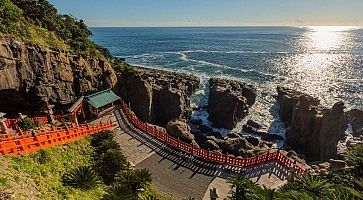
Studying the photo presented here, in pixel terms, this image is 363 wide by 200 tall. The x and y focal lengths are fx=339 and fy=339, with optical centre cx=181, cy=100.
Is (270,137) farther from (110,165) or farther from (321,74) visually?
(321,74)

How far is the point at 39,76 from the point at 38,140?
1365cm

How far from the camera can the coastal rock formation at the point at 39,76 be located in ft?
112

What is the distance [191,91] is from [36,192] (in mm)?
61897

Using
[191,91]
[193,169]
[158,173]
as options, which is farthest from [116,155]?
[191,91]

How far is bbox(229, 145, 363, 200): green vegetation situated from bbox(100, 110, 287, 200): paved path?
18.5ft

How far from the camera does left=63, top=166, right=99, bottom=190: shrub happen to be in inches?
901

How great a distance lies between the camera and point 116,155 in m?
27.6

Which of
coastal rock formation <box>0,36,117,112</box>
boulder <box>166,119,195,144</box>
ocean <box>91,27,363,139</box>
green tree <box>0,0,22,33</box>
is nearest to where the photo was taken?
coastal rock formation <box>0,36,117,112</box>

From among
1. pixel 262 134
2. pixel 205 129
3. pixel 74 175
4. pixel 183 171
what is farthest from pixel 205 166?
pixel 262 134

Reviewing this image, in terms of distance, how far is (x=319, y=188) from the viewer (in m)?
18.0


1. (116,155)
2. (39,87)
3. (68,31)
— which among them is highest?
(68,31)

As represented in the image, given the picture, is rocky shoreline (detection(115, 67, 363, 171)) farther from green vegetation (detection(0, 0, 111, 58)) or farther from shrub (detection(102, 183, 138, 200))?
shrub (detection(102, 183, 138, 200))

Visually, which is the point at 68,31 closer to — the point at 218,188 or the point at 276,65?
the point at 218,188

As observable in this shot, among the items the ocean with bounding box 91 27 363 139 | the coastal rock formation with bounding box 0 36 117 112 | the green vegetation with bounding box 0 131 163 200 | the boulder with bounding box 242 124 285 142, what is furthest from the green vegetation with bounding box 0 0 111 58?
the ocean with bounding box 91 27 363 139
